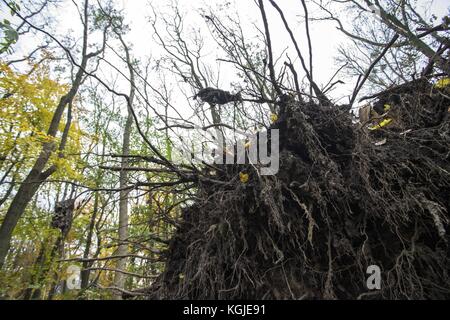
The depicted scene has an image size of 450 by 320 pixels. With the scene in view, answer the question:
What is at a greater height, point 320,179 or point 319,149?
point 319,149

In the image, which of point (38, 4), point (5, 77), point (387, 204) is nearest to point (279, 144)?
point (387, 204)

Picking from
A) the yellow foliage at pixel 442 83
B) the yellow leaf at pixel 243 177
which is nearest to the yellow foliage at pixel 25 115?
the yellow leaf at pixel 243 177

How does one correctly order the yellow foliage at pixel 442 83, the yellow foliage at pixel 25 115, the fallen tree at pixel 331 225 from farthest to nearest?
1. the yellow foliage at pixel 25 115
2. the yellow foliage at pixel 442 83
3. the fallen tree at pixel 331 225

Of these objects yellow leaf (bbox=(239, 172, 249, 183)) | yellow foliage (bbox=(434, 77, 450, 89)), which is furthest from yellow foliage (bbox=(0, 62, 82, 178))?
yellow foliage (bbox=(434, 77, 450, 89))

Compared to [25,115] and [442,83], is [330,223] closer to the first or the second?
[442,83]

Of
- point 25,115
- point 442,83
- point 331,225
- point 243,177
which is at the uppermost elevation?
point 25,115

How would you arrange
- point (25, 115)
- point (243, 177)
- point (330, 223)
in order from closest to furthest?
point (330, 223), point (243, 177), point (25, 115)

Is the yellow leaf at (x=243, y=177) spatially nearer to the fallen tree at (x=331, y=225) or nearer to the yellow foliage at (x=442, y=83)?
the fallen tree at (x=331, y=225)

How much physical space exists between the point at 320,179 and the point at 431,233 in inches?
25.4

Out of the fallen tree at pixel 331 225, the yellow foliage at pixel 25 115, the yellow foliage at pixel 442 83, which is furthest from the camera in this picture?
the yellow foliage at pixel 25 115

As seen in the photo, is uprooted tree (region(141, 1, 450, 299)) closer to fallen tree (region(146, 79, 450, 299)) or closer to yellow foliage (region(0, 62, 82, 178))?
fallen tree (region(146, 79, 450, 299))

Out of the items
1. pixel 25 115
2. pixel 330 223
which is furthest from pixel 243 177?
pixel 25 115
